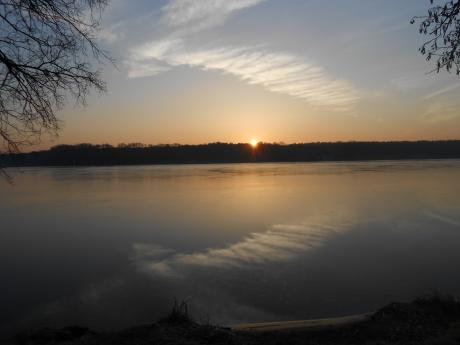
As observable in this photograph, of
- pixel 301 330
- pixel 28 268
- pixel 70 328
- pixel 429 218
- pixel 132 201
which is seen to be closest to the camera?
pixel 301 330

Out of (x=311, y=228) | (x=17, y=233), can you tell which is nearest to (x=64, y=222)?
(x=17, y=233)

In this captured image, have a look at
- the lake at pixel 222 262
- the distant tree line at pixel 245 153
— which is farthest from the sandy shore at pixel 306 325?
the distant tree line at pixel 245 153

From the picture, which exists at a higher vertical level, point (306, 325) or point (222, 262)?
point (306, 325)

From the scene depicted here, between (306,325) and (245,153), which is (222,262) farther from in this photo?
(245,153)

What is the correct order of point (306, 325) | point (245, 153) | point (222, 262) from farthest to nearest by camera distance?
point (245, 153) → point (222, 262) → point (306, 325)

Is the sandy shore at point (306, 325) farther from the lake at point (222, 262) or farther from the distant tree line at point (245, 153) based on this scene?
the distant tree line at point (245, 153)

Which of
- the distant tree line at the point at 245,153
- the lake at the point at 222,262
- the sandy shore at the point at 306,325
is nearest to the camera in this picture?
the sandy shore at the point at 306,325

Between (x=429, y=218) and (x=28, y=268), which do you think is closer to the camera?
(x=28, y=268)

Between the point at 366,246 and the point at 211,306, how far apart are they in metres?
5.01

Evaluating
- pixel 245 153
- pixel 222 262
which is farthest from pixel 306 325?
pixel 245 153

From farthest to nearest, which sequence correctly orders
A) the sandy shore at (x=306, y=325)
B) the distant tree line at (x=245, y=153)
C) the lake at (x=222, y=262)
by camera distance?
the distant tree line at (x=245, y=153) → the lake at (x=222, y=262) → the sandy shore at (x=306, y=325)

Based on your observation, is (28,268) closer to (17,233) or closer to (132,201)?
(17,233)

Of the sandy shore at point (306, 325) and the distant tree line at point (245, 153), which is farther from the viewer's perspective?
the distant tree line at point (245, 153)

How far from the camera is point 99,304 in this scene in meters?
6.50
